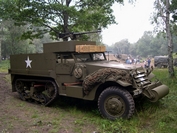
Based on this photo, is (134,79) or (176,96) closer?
(134,79)

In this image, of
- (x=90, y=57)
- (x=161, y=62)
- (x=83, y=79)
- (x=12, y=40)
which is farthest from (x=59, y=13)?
(x=12, y=40)

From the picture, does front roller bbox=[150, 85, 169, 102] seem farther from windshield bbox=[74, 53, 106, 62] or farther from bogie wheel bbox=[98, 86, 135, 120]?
windshield bbox=[74, 53, 106, 62]

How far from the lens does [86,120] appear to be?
18.3ft

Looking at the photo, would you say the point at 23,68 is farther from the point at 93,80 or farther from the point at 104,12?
the point at 104,12

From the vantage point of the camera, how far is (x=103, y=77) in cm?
557

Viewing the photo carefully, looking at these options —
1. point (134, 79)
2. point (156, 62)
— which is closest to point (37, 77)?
point (134, 79)

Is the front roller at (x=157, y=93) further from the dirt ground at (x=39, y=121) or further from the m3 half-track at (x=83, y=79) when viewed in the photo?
the dirt ground at (x=39, y=121)

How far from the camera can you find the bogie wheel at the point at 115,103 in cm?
521

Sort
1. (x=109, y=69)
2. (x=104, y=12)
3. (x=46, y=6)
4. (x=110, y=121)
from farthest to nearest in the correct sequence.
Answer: (x=104, y=12) → (x=46, y=6) → (x=109, y=69) → (x=110, y=121)

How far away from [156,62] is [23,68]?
2106cm

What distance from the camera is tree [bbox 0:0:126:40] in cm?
902

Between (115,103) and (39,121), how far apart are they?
194cm

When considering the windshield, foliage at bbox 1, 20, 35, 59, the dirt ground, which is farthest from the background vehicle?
the dirt ground

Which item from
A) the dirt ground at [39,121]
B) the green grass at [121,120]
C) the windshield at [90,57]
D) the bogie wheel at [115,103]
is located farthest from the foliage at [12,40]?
the bogie wheel at [115,103]
